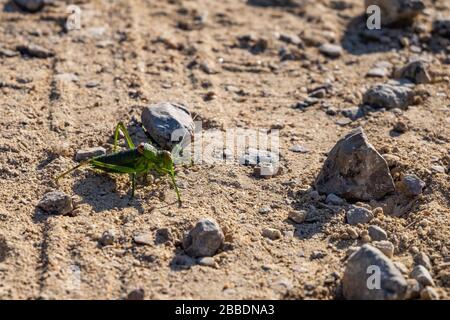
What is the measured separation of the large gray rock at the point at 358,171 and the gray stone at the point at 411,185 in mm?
74

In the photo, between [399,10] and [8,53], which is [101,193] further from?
[399,10]

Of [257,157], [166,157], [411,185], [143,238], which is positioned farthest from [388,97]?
[143,238]

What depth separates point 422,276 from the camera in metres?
3.70

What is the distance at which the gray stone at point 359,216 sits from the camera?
4.25 metres

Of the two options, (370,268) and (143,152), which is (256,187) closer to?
(143,152)

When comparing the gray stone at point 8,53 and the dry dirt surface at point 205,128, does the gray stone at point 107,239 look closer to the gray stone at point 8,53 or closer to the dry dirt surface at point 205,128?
the dry dirt surface at point 205,128

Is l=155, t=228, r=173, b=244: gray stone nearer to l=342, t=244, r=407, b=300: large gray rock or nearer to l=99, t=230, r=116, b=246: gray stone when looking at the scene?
l=99, t=230, r=116, b=246: gray stone

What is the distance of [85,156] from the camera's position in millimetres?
4680

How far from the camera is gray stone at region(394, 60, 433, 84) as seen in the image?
5.91m

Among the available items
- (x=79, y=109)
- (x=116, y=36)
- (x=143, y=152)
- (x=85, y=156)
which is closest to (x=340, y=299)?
(x=143, y=152)

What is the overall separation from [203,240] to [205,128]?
142 centimetres

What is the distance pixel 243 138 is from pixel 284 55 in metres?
1.59

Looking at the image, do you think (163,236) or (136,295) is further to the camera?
(163,236)

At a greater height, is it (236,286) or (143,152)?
(143,152)
